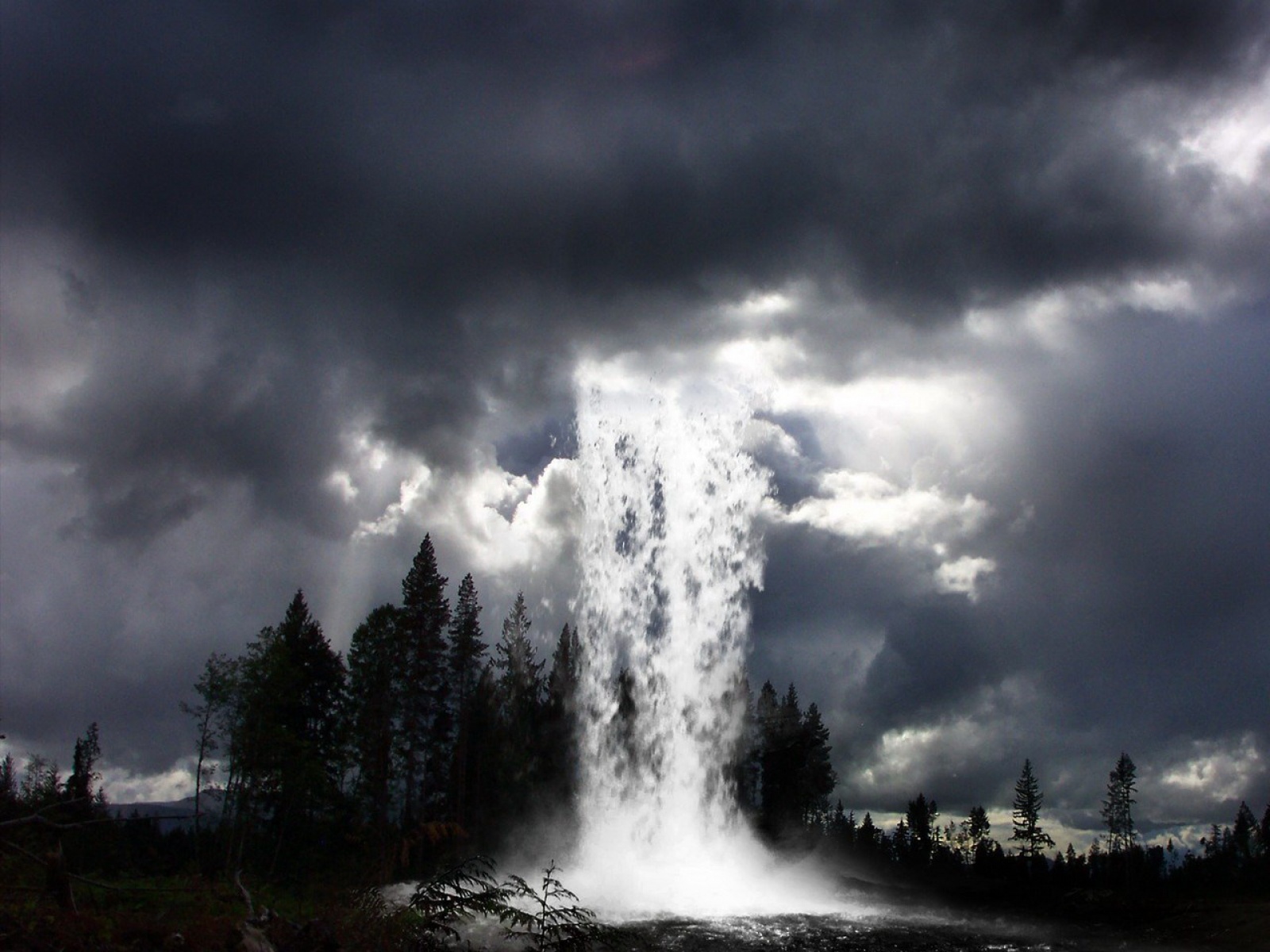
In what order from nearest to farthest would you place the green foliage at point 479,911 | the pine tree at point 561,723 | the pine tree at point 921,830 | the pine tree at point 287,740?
the green foliage at point 479,911 → the pine tree at point 287,740 → the pine tree at point 561,723 → the pine tree at point 921,830

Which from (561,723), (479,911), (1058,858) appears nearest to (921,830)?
(1058,858)

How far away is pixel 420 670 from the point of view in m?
55.5

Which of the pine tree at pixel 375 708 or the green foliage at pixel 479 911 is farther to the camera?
the pine tree at pixel 375 708

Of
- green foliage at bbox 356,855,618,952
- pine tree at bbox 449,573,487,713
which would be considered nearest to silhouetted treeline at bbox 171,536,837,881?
pine tree at bbox 449,573,487,713

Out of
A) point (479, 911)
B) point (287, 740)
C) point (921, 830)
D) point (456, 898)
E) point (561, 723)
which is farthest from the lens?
point (921, 830)

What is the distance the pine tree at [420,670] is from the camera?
2149 inches

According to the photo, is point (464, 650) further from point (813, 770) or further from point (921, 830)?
point (921, 830)

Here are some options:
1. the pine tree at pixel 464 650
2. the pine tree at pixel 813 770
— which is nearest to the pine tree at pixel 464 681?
the pine tree at pixel 464 650

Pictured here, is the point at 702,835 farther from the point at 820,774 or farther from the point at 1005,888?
the point at 1005,888

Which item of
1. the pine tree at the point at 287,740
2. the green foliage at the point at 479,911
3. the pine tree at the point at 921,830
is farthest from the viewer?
the pine tree at the point at 921,830

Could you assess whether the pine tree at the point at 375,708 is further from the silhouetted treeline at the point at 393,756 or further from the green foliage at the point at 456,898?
the green foliage at the point at 456,898

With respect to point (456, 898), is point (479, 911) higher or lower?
lower

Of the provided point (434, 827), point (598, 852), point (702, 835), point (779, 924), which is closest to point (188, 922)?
point (434, 827)

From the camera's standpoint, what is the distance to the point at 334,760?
5459 centimetres
